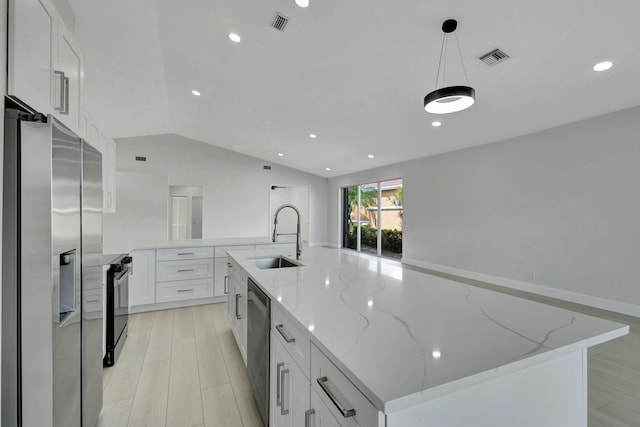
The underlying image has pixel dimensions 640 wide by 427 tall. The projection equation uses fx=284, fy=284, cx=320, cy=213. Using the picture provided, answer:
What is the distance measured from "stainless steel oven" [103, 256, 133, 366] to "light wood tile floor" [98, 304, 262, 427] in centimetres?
11

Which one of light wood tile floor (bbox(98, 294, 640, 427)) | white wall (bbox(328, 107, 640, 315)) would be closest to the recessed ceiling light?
white wall (bbox(328, 107, 640, 315))

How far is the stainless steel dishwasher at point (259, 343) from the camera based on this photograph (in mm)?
1481

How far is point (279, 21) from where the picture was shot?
9.26 feet

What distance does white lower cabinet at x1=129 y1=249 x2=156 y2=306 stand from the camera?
10.9ft

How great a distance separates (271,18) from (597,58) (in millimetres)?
3158

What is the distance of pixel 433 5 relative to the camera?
2379 mm

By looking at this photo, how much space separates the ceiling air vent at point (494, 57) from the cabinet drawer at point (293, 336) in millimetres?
3139

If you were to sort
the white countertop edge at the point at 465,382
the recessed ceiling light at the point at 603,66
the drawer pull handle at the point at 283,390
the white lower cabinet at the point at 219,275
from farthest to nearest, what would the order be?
the white lower cabinet at the point at 219,275 < the recessed ceiling light at the point at 603,66 < the drawer pull handle at the point at 283,390 < the white countertop edge at the point at 465,382

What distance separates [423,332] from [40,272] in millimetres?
1261

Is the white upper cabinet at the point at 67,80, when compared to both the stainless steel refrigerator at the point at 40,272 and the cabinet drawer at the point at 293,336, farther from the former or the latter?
the cabinet drawer at the point at 293,336

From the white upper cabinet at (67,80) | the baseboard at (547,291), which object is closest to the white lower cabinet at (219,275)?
the white upper cabinet at (67,80)

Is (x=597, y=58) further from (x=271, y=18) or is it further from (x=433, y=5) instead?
(x=271, y=18)

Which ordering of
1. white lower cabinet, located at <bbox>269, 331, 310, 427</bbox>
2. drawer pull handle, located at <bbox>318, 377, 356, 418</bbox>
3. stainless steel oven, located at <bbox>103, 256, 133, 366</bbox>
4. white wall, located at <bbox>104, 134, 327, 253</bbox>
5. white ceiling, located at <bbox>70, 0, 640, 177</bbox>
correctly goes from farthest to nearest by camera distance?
white wall, located at <bbox>104, 134, 327, 253</bbox> < white ceiling, located at <bbox>70, 0, 640, 177</bbox> < stainless steel oven, located at <bbox>103, 256, 133, 366</bbox> < white lower cabinet, located at <bbox>269, 331, 310, 427</bbox> < drawer pull handle, located at <bbox>318, 377, 356, 418</bbox>

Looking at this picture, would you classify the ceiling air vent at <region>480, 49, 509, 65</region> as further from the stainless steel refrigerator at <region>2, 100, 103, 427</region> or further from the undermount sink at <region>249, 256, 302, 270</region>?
the stainless steel refrigerator at <region>2, 100, 103, 427</region>
